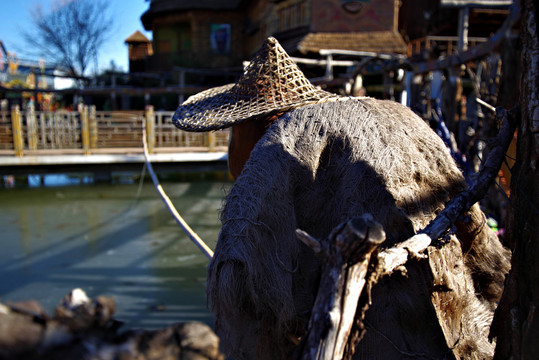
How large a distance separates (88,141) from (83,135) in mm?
184

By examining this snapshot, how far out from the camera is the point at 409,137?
5.33 ft

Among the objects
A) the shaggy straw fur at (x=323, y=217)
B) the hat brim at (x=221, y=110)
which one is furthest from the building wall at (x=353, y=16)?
the shaggy straw fur at (x=323, y=217)

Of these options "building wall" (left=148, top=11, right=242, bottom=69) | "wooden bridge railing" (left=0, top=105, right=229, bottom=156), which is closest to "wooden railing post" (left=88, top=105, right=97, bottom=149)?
"wooden bridge railing" (left=0, top=105, right=229, bottom=156)

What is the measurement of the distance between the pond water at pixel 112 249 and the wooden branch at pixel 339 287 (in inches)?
100

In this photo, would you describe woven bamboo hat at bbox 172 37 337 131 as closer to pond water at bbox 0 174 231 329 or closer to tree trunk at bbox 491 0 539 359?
tree trunk at bbox 491 0 539 359

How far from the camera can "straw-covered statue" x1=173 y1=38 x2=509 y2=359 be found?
134 centimetres

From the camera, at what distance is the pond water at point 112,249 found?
5.22m

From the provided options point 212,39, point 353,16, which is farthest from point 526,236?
point 212,39

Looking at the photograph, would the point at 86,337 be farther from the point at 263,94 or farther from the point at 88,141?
the point at 88,141

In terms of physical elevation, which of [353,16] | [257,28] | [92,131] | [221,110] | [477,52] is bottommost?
[92,131]

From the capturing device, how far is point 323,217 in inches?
61.0

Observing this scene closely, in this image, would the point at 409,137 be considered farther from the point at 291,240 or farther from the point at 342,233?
the point at 342,233

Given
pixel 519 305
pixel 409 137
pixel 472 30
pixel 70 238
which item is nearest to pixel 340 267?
pixel 519 305

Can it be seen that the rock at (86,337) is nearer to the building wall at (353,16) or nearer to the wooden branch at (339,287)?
the wooden branch at (339,287)
